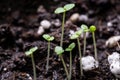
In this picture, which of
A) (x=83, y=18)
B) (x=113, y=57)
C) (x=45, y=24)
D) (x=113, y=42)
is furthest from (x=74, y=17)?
(x=113, y=57)

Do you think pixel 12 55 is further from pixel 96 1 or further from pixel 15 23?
pixel 96 1

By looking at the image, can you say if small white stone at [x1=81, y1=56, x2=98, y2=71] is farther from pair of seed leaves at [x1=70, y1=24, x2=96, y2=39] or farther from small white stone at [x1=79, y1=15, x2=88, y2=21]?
small white stone at [x1=79, y1=15, x2=88, y2=21]

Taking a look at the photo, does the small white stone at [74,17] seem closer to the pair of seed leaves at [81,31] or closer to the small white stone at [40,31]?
the small white stone at [40,31]

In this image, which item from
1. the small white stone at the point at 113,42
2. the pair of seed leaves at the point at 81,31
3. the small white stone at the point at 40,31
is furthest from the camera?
the small white stone at the point at 40,31

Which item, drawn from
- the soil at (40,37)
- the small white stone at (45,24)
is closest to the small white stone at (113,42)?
the soil at (40,37)

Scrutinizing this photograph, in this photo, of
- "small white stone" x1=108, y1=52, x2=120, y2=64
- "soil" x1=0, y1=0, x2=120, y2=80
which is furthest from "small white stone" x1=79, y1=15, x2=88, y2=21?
"small white stone" x1=108, y1=52, x2=120, y2=64

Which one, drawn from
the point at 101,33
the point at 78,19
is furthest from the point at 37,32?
the point at 101,33

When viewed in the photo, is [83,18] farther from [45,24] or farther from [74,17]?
[45,24]
